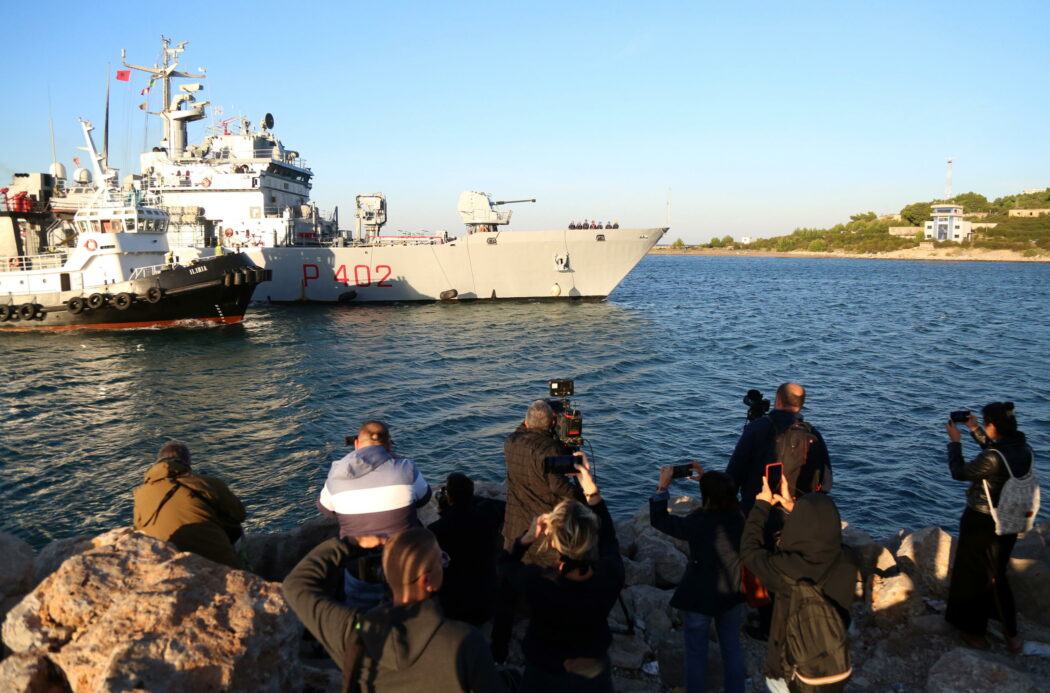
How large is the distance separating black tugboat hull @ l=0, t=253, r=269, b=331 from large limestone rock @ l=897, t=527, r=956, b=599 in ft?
73.8

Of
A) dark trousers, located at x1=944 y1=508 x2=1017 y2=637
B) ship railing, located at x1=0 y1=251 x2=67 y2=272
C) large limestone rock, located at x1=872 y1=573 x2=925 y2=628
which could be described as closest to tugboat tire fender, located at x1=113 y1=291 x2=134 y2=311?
ship railing, located at x1=0 y1=251 x2=67 y2=272

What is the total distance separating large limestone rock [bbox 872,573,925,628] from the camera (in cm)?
428

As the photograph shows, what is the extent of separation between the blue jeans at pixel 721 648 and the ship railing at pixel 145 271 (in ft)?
79.1

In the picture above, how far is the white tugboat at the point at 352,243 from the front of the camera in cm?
3041

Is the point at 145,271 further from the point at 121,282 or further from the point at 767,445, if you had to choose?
the point at 767,445

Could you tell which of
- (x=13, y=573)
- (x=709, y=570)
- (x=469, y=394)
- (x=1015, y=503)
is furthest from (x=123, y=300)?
(x=1015, y=503)

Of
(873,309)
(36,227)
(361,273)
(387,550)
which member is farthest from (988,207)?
(387,550)

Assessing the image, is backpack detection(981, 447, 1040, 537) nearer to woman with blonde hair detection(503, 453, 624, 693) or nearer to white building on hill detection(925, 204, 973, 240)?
woman with blonde hair detection(503, 453, 624, 693)

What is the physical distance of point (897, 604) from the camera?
429 centimetres

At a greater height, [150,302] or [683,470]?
[683,470]

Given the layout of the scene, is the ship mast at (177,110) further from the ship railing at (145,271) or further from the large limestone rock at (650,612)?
the large limestone rock at (650,612)

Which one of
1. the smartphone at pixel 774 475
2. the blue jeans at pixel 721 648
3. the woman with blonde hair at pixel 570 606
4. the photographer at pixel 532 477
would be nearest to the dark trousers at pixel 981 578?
the smartphone at pixel 774 475

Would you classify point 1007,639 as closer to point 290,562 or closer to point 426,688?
point 426,688

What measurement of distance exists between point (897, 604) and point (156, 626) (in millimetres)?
4074
